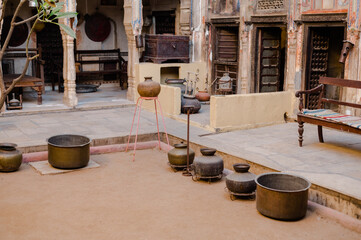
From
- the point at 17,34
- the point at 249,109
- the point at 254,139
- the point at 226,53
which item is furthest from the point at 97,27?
the point at 254,139

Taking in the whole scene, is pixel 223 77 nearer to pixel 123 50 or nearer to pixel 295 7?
pixel 295 7

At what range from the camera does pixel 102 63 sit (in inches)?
569

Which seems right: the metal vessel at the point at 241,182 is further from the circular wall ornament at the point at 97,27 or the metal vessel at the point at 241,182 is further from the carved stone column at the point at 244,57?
the circular wall ornament at the point at 97,27

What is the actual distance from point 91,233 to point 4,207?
1.36 m

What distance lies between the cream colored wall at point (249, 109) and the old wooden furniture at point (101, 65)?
5737 millimetres

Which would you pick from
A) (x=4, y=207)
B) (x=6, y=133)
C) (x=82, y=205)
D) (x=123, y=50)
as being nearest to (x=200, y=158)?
(x=82, y=205)

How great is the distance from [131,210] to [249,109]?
424 cm

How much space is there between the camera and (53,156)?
22.8 feet

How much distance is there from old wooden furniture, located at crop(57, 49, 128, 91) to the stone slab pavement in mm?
3453

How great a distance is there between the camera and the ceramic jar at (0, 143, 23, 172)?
268 inches

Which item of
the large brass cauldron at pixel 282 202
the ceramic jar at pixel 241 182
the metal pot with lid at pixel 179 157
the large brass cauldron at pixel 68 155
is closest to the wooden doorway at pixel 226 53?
the metal pot with lid at pixel 179 157

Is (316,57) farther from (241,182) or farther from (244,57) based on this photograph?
(241,182)

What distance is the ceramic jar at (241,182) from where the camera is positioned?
579 cm

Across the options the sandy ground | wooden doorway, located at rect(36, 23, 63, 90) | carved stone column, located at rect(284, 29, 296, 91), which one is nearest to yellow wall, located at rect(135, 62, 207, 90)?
carved stone column, located at rect(284, 29, 296, 91)
